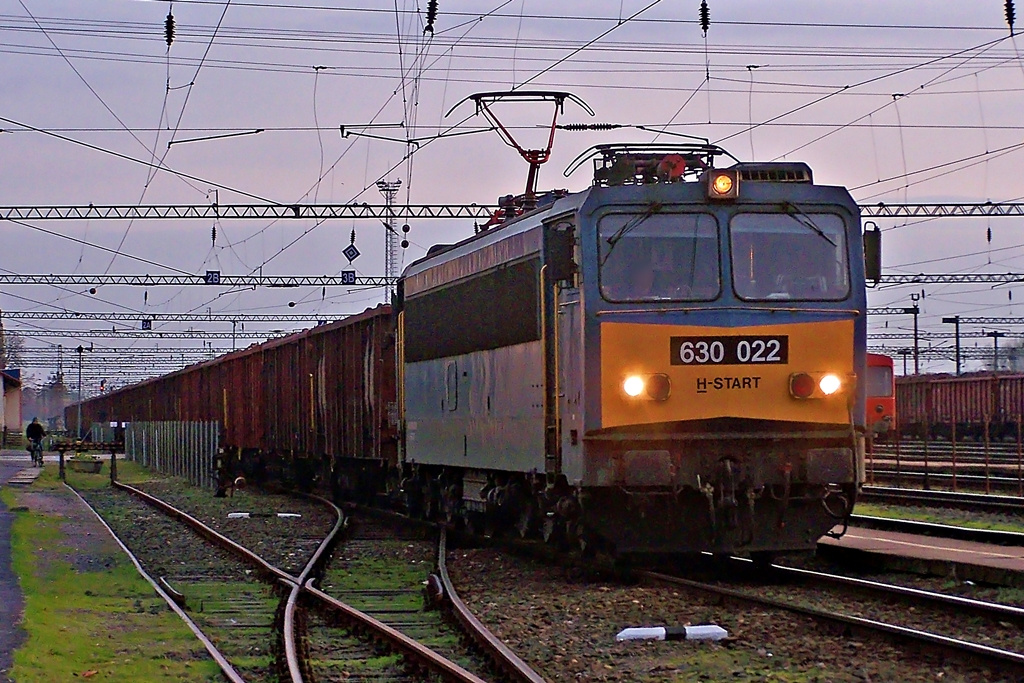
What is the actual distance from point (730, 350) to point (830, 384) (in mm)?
938

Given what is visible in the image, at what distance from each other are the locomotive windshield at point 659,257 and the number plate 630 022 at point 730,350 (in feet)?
1.28

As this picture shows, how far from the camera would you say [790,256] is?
12852mm

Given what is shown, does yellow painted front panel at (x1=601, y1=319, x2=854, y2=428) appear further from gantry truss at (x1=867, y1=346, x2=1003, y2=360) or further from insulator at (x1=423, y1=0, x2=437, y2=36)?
gantry truss at (x1=867, y1=346, x2=1003, y2=360)

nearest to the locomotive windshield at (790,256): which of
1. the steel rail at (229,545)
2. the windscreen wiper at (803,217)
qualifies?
the windscreen wiper at (803,217)

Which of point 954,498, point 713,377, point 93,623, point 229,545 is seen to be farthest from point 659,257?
point 954,498

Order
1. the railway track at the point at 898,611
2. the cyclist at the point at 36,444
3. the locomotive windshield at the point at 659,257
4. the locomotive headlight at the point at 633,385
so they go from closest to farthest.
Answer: the railway track at the point at 898,611 < the locomotive headlight at the point at 633,385 < the locomotive windshield at the point at 659,257 < the cyclist at the point at 36,444

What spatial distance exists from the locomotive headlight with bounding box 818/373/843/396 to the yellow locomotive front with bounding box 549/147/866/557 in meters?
0.01

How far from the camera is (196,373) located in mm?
45656

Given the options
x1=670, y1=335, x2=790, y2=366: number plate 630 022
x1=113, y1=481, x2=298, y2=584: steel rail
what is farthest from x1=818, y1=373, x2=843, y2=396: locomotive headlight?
x1=113, y1=481, x2=298, y2=584: steel rail

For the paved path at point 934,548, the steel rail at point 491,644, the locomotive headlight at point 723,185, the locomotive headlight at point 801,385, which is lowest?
the steel rail at point 491,644

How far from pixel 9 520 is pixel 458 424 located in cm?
826

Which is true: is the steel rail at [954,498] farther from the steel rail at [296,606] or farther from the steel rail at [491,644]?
the steel rail at [491,644]

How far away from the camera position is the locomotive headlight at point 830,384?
12.6 metres

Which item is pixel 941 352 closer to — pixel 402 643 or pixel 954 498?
pixel 954 498
